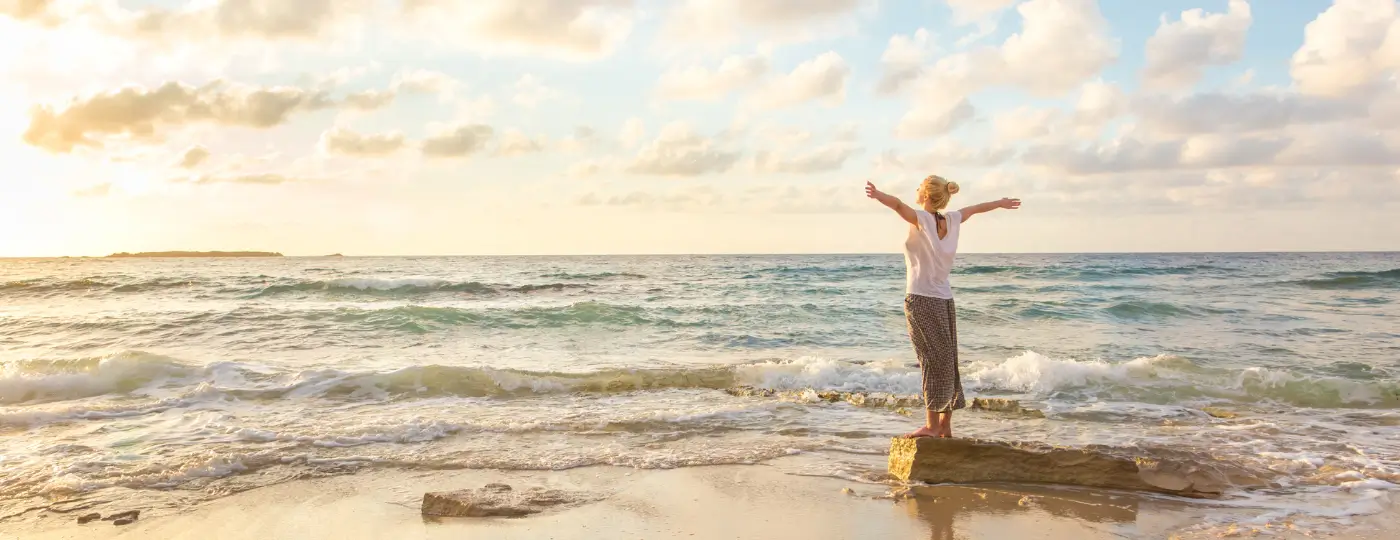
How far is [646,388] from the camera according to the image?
10.2 meters

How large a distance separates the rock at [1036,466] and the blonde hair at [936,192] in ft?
5.20

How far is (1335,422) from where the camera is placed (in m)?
7.97

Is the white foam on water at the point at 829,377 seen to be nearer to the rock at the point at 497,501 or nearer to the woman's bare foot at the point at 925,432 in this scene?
the woman's bare foot at the point at 925,432

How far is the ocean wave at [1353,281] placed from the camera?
90.8ft

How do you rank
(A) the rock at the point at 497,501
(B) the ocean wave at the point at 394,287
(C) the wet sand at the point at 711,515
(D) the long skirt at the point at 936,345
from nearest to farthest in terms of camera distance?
1. (C) the wet sand at the point at 711,515
2. (A) the rock at the point at 497,501
3. (D) the long skirt at the point at 936,345
4. (B) the ocean wave at the point at 394,287

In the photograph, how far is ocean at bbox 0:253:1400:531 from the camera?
613 centimetres

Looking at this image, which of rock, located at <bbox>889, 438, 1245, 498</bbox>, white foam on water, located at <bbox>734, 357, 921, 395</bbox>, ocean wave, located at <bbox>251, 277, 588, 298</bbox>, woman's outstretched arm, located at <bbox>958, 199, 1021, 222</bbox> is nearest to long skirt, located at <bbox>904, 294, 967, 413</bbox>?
rock, located at <bbox>889, 438, 1245, 498</bbox>

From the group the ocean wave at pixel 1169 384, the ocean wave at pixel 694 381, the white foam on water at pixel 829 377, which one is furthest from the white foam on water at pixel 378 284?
the ocean wave at pixel 1169 384

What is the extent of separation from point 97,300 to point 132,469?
23139 millimetres

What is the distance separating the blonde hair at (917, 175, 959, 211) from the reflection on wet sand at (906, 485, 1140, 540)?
1.87 metres

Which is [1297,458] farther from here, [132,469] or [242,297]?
[242,297]

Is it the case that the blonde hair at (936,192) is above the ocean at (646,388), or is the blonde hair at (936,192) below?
above

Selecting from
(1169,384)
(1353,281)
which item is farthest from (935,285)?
(1353,281)

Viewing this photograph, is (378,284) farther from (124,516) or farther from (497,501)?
(497,501)
